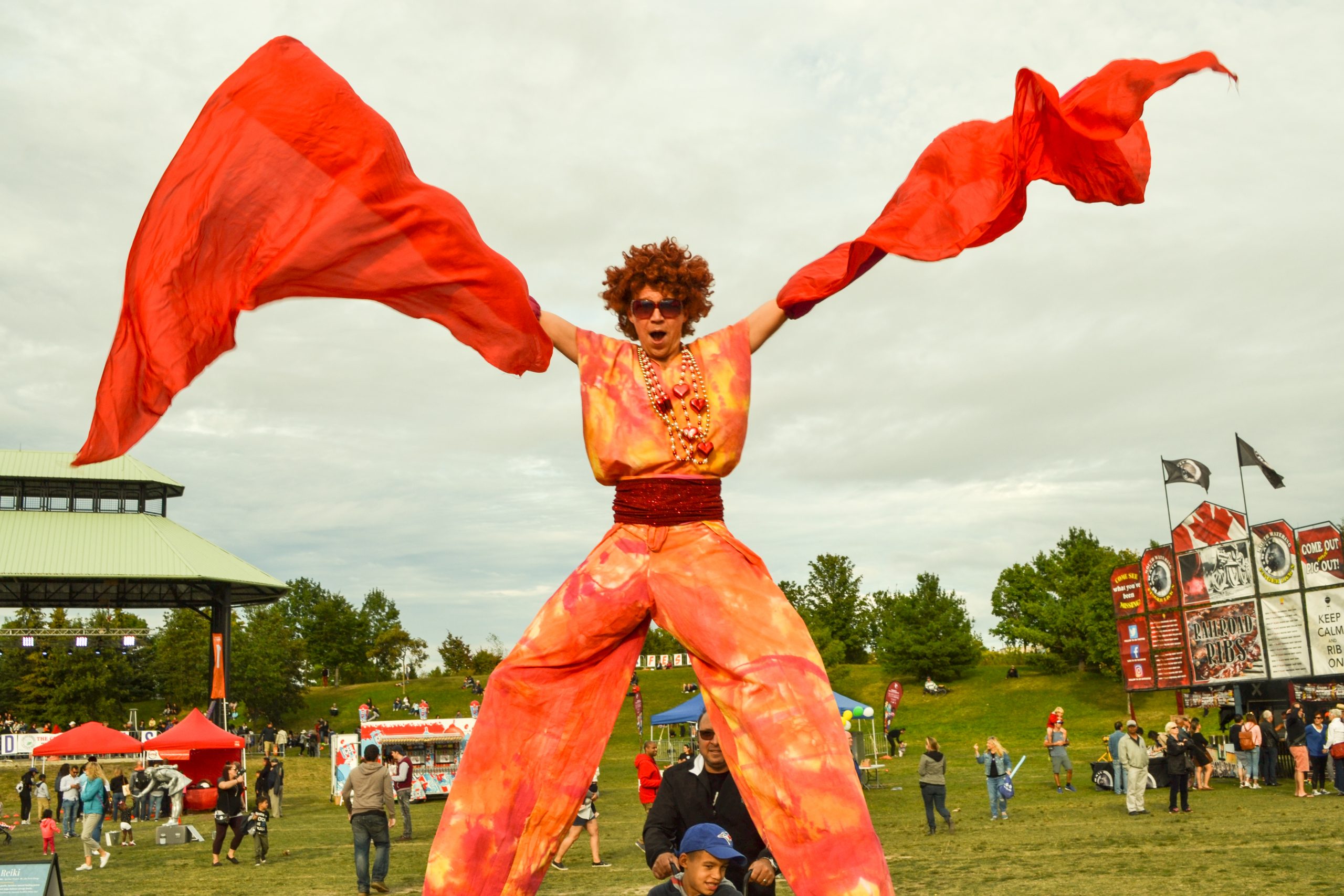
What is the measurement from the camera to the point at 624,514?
3541 mm

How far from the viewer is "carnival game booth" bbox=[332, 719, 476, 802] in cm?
2781

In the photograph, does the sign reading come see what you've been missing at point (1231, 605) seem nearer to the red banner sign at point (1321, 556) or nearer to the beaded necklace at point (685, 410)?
the red banner sign at point (1321, 556)

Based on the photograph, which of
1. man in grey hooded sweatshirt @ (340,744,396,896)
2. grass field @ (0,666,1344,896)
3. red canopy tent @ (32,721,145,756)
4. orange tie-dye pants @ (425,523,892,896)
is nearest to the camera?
orange tie-dye pants @ (425,523,892,896)

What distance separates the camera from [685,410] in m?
3.54

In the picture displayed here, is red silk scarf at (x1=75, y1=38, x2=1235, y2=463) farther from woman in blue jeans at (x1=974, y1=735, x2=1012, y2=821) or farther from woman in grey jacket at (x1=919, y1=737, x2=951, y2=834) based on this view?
woman in blue jeans at (x1=974, y1=735, x2=1012, y2=821)

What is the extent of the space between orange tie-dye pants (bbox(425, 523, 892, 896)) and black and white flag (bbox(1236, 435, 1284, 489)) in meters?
32.6

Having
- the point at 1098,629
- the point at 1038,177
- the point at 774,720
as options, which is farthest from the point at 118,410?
the point at 1098,629

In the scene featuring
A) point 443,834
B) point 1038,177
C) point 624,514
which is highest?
point 1038,177

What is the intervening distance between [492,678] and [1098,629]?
55.8 metres

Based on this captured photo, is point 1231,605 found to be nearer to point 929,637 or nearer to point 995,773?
point 995,773

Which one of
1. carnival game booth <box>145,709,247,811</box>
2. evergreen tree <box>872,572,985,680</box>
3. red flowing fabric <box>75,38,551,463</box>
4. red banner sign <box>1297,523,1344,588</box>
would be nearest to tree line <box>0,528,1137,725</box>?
evergreen tree <box>872,572,985,680</box>

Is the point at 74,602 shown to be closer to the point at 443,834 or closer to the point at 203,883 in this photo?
the point at 203,883

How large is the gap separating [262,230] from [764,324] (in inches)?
63.7

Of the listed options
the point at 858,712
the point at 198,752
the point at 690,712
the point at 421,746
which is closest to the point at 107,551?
the point at 198,752
